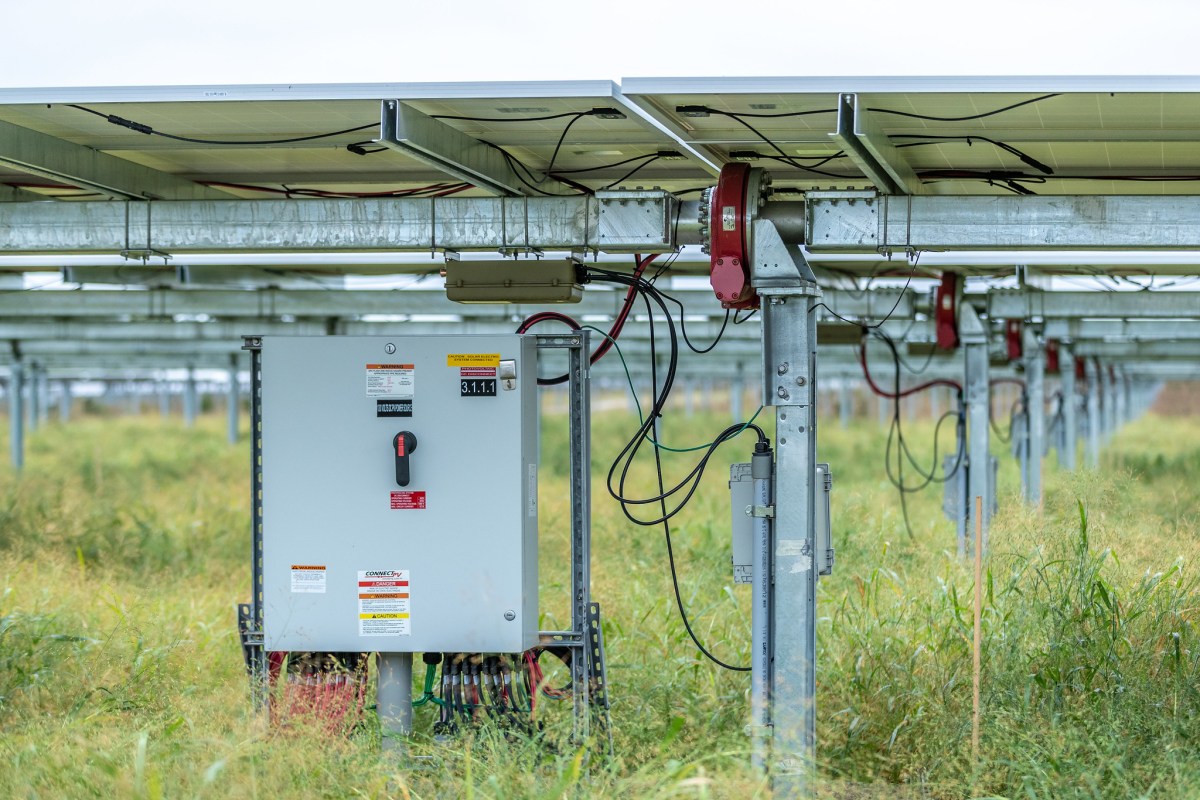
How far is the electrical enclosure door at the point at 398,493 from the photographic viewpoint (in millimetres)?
4820

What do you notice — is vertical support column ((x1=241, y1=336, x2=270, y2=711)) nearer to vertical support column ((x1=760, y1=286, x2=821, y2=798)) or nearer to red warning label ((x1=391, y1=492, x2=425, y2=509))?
red warning label ((x1=391, y1=492, x2=425, y2=509))

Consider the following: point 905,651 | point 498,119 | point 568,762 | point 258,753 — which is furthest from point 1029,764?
point 498,119

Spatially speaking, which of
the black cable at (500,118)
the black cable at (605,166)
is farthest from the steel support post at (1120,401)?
the black cable at (500,118)

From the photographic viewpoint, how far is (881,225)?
4.51 metres

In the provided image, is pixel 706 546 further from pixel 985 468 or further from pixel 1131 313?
pixel 1131 313

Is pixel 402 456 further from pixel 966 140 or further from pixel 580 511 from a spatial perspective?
pixel 966 140

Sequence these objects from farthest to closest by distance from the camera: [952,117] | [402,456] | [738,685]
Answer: [738,685] → [402,456] → [952,117]

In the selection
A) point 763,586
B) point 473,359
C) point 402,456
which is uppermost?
point 473,359

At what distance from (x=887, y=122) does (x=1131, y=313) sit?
5660 mm

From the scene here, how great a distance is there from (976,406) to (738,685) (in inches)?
171

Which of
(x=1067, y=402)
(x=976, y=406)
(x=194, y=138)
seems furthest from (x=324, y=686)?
(x=1067, y=402)

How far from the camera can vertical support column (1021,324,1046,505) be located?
35.9 ft

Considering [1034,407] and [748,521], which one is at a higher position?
[1034,407]

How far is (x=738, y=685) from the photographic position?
574 centimetres
